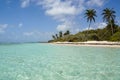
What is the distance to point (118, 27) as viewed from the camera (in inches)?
2362

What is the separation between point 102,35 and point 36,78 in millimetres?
57189

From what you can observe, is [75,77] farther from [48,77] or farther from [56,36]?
[56,36]

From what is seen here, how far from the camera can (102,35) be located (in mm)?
64250

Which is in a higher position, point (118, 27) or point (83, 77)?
point (118, 27)

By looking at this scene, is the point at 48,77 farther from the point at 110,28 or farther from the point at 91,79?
the point at 110,28

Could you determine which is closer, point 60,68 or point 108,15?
point 60,68

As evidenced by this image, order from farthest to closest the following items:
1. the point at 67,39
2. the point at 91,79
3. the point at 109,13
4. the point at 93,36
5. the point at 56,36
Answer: the point at 56,36 < the point at 67,39 < the point at 93,36 < the point at 109,13 < the point at 91,79

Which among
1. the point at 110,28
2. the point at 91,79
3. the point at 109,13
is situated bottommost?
the point at 91,79

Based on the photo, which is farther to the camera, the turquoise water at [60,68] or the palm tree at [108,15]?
the palm tree at [108,15]

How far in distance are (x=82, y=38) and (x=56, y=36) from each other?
31530 millimetres

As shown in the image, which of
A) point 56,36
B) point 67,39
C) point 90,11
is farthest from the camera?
point 56,36

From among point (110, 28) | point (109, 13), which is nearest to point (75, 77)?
point (109, 13)

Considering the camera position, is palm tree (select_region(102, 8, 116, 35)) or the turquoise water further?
palm tree (select_region(102, 8, 116, 35))

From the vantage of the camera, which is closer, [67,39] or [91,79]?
[91,79]
